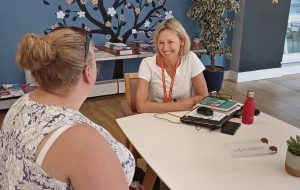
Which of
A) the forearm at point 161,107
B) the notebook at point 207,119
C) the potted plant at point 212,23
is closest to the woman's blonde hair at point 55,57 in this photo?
the notebook at point 207,119

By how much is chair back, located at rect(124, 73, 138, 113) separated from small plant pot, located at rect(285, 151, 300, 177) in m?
1.22

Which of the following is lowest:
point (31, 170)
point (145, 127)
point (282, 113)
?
point (282, 113)

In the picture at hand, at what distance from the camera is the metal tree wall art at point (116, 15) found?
4000mm

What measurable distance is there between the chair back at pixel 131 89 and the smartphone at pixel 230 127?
2.50 ft

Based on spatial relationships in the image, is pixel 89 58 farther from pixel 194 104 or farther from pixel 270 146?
pixel 194 104

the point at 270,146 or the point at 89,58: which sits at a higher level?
the point at 89,58

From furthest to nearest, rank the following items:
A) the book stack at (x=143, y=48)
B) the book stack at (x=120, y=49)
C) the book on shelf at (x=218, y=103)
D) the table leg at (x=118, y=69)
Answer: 1. the table leg at (x=118, y=69)
2. the book stack at (x=143, y=48)
3. the book stack at (x=120, y=49)
4. the book on shelf at (x=218, y=103)

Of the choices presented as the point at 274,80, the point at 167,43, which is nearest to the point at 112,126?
the point at 167,43

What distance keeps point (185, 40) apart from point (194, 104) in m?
0.51

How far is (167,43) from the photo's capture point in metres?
2.27

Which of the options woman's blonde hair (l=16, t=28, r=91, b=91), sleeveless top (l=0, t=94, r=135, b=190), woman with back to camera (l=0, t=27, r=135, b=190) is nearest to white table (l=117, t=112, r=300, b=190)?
woman with back to camera (l=0, t=27, r=135, b=190)

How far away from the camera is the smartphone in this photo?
173 cm

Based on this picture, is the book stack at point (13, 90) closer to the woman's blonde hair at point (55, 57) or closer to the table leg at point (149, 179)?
the table leg at point (149, 179)

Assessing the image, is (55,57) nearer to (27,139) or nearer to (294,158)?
(27,139)
